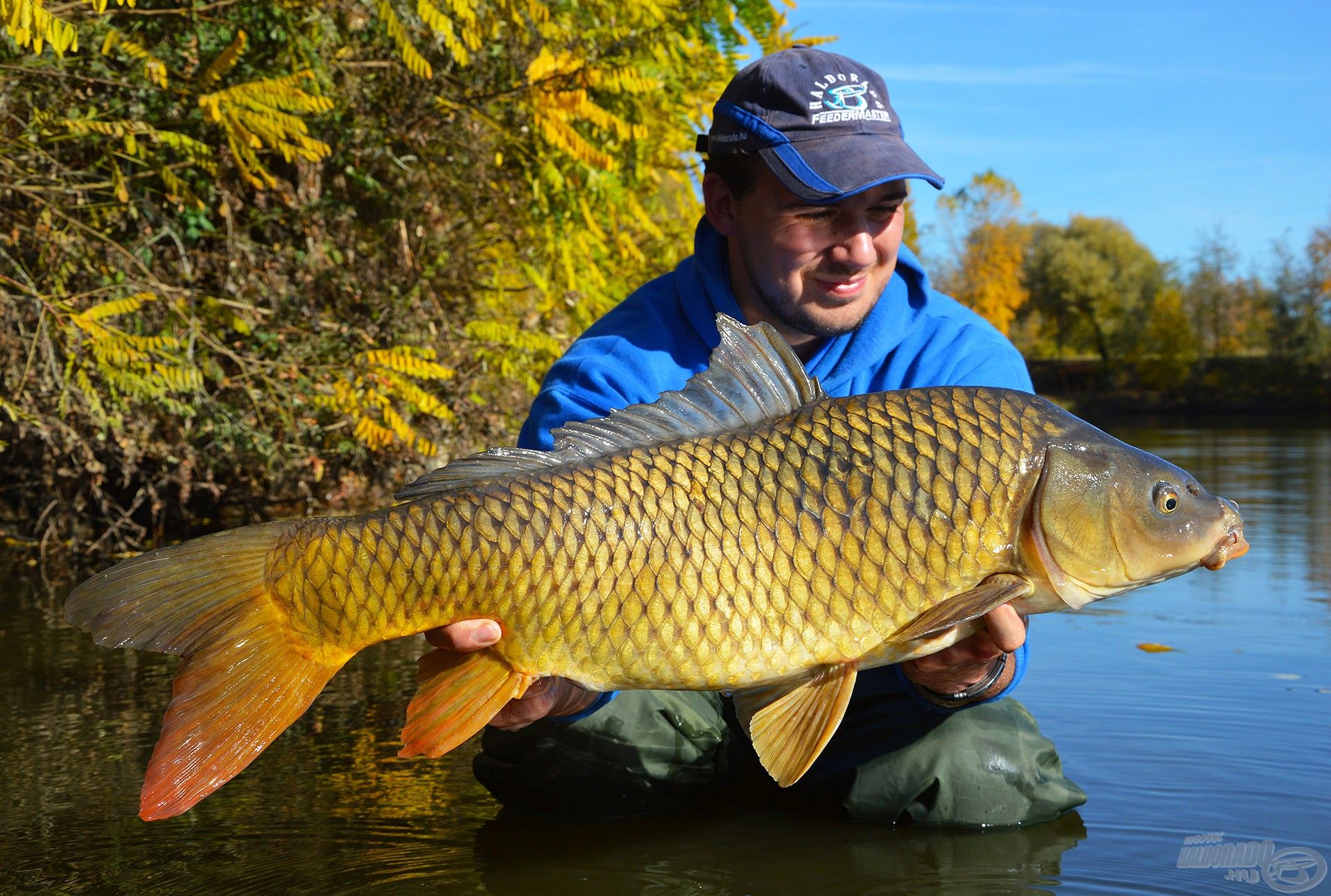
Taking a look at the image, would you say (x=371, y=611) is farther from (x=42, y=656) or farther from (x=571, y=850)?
(x=42, y=656)

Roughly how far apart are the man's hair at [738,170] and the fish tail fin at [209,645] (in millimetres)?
1263

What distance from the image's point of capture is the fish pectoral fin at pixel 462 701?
1.79m

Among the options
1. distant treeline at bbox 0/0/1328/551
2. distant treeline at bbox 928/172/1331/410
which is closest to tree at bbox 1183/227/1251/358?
distant treeline at bbox 928/172/1331/410

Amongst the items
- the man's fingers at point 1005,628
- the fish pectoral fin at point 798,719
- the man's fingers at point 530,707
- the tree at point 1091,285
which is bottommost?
the man's fingers at point 530,707

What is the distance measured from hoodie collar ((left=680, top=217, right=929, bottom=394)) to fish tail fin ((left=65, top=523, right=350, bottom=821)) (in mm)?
1051

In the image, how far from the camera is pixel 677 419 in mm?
1845

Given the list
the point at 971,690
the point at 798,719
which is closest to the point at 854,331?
the point at 971,690

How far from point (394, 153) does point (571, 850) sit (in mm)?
3966

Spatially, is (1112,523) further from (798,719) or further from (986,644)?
(798,719)

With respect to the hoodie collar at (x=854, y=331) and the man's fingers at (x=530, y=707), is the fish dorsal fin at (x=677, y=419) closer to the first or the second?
the man's fingers at (x=530, y=707)

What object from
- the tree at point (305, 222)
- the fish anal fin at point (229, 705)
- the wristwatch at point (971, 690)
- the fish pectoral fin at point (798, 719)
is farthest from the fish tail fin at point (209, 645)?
the tree at point (305, 222)

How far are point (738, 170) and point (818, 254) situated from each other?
0.28 meters

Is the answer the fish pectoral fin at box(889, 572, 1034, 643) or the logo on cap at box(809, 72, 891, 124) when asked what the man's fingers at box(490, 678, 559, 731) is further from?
the logo on cap at box(809, 72, 891, 124)

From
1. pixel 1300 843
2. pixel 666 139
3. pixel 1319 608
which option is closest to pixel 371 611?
pixel 1300 843
